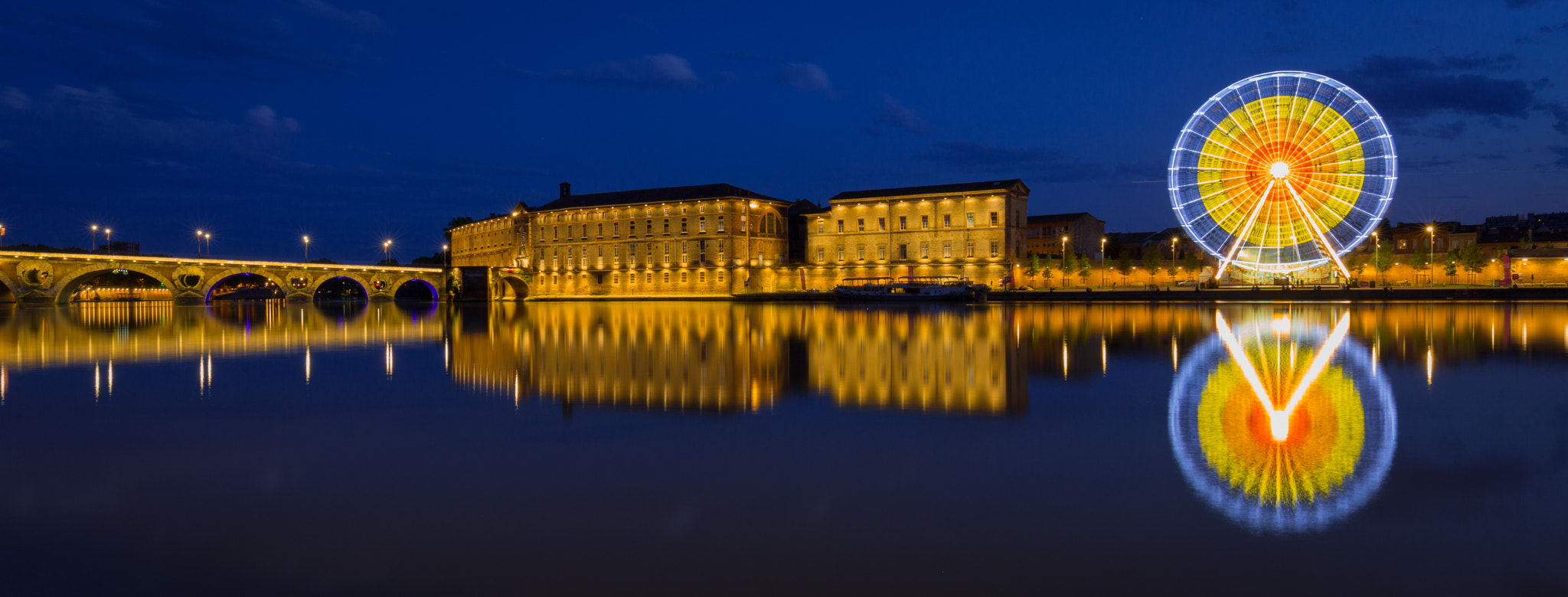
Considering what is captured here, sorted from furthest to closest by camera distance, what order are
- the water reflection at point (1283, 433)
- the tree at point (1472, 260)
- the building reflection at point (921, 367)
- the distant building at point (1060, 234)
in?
the distant building at point (1060, 234)
the tree at point (1472, 260)
the building reflection at point (921, 367)
the water reflection at point (1283, 433)

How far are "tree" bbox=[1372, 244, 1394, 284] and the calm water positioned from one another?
1991 inches

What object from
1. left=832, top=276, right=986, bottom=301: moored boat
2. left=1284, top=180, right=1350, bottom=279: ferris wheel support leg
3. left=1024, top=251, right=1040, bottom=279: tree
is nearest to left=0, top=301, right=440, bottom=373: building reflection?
left=832, top=276, right=986, bottom=301: moored boat

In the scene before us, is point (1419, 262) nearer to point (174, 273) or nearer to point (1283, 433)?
point (1283, 433)

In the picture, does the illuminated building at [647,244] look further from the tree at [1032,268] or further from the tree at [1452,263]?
the tree at [1452,263]

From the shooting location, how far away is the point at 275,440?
27.6 ft

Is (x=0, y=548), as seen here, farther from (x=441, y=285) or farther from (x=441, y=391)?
(x=441, y=285)

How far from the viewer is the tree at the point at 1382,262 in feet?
186

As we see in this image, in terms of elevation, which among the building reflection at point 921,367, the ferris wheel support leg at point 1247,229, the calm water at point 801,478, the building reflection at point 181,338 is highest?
the ferris wheel support leg at point 1247,229

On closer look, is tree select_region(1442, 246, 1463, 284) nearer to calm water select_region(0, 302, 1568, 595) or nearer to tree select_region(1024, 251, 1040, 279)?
tree select_region(1024, 251, 1040, 279)

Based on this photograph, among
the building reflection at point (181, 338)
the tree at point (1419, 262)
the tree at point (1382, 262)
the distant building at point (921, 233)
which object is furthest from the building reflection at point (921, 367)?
the tree at point (1419, 262)

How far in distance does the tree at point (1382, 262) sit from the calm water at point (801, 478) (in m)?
50.6

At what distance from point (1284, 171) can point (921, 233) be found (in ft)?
88.4

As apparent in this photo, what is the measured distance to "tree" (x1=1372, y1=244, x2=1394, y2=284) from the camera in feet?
186

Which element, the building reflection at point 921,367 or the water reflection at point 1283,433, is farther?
the building reflection at point 921,367
